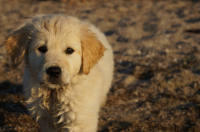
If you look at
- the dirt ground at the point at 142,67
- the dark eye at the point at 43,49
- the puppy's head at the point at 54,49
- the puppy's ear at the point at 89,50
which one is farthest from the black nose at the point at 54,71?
the dirt ground at the point at 142,67

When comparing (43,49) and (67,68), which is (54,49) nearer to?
(43,49)

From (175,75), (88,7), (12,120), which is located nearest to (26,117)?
(12,120)

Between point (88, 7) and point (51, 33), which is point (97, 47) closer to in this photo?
point (51, 33)

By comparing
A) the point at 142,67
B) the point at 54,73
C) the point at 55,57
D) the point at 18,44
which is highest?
the point at 18,44

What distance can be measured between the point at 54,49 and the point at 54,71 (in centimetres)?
28

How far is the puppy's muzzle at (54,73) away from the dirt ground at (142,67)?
1.41 m

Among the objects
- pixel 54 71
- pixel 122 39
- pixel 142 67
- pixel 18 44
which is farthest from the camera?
pixel 122 39

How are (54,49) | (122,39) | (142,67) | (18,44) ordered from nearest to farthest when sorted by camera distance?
(54,49) < (18,44) < (142,67) < (122,39)

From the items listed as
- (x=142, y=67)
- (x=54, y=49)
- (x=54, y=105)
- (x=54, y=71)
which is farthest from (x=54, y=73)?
(x=142, y=67)

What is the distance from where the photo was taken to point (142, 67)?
A: 19.0 ft

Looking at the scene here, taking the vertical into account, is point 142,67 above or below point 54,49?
below

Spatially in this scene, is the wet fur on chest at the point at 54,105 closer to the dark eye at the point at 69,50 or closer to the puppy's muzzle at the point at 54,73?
the puppy's muzzle at the point at 54,73

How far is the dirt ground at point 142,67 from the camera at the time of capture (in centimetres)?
431

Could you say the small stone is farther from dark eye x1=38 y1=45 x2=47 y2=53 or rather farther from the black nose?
the black nose
